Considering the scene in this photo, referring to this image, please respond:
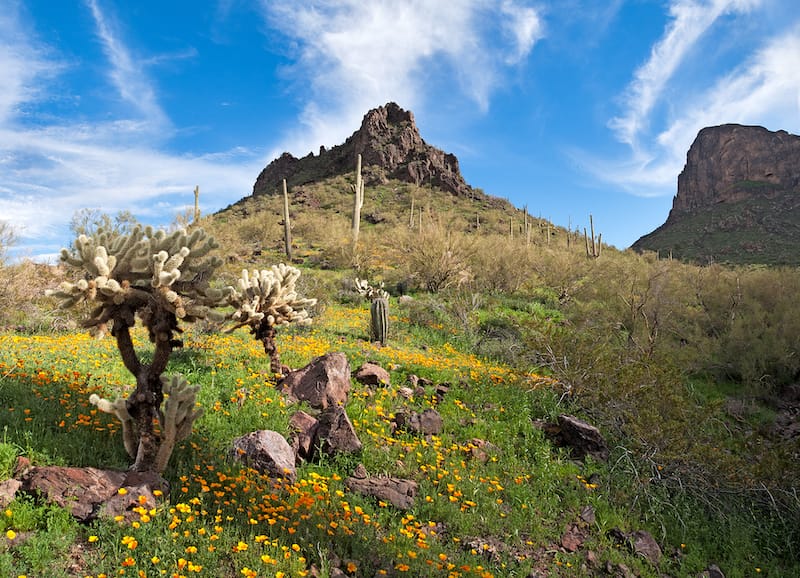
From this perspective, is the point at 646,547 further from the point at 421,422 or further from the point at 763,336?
the point at 763,336

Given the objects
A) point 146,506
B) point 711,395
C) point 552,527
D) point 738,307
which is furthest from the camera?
point 738,307

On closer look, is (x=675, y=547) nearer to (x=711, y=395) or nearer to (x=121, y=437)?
(x=121, y=437)

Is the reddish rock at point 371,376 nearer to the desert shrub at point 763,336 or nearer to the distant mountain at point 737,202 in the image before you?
the desert shrub at point 763,336

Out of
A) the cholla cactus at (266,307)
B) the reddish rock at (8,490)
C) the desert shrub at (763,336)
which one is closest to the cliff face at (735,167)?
the desert shrub at (763,336)

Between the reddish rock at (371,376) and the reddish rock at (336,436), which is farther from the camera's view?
the reddish rock at (371,376)

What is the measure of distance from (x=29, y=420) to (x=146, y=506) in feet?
5.78

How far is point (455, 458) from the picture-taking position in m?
5.91

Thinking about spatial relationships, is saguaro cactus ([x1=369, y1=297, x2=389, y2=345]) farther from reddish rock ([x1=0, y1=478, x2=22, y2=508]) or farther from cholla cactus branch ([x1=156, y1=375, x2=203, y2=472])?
reddish rock ([x1=0, y1=478, x2=22, y2=508])

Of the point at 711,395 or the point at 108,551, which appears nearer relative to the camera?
the point at 108,551

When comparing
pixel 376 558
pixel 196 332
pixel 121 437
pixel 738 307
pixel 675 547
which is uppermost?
pixel 738 307

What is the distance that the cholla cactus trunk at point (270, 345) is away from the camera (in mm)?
7195

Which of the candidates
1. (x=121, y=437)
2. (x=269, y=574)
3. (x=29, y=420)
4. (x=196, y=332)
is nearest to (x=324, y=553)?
(x=269, y=574)

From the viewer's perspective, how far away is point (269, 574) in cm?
327

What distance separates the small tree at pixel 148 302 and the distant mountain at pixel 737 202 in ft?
110
